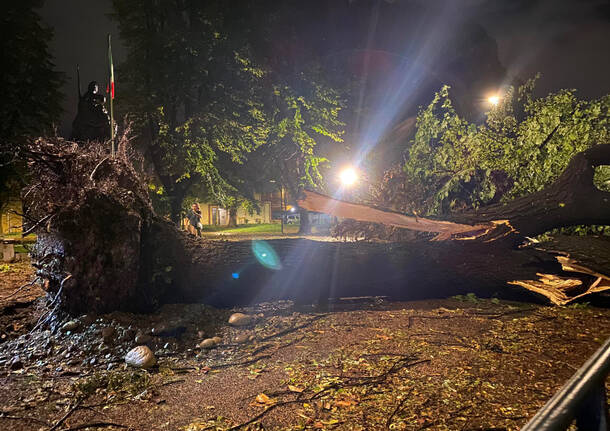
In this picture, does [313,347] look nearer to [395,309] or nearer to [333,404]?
[333,404]

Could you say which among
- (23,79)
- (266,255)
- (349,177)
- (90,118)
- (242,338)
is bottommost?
(242,338)

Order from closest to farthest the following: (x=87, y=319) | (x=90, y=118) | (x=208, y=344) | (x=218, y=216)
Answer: (x=208, y=344)
(x=87, y=319)
(x=90, y=118)
(x=218, y=216)

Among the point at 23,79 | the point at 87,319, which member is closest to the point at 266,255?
the point at 87,319

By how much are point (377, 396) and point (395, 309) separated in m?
2.49

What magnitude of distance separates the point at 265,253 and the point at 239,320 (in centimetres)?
109

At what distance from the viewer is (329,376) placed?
2975 mm

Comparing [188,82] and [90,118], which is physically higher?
[188,82]

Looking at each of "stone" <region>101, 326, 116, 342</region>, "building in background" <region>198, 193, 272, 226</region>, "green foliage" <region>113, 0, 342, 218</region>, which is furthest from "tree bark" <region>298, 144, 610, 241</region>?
"building in background" <region>198, 193, 272, 226</region>

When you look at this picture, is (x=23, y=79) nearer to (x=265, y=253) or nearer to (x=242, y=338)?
(x=265, y=253)

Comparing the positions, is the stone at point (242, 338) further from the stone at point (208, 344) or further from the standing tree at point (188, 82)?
the standing tree at point (188, 82)

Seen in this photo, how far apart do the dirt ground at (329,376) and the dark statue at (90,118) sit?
294cm

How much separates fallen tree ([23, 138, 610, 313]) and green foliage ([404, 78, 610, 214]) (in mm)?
1605

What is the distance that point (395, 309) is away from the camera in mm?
4977

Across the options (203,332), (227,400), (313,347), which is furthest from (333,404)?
(203,332)
